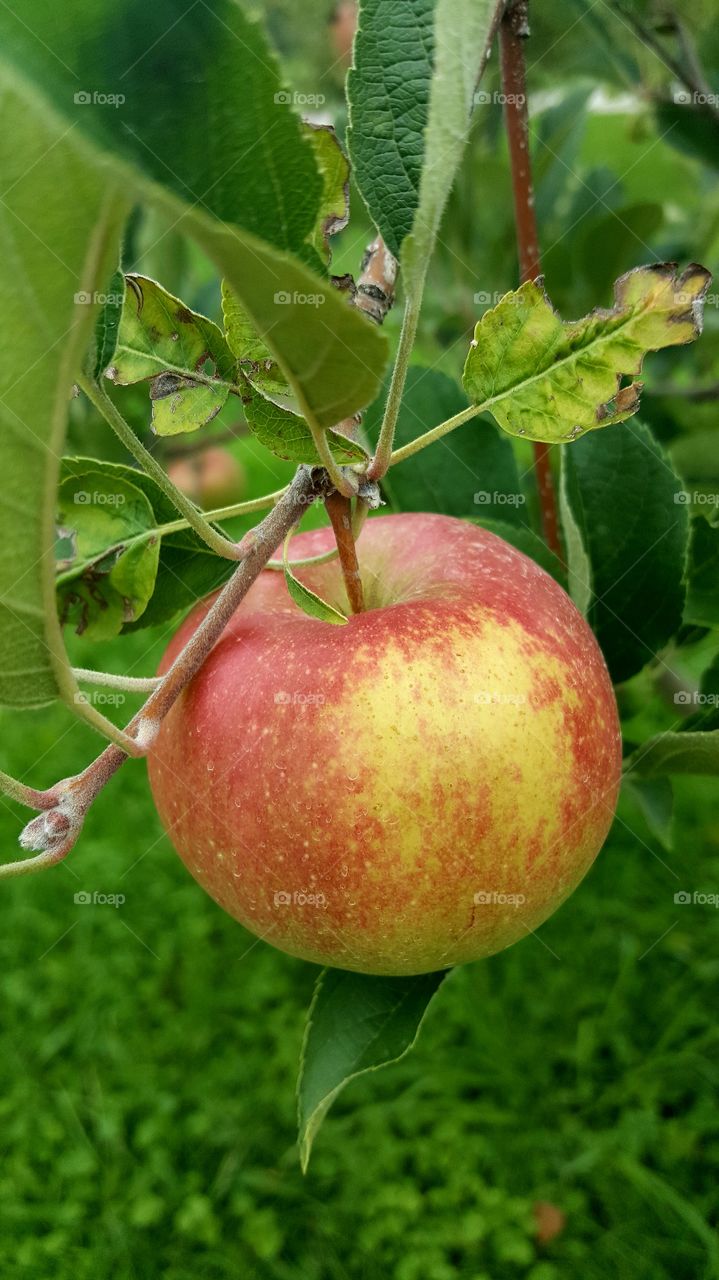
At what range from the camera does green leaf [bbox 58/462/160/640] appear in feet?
2.27

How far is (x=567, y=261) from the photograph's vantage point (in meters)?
1.38

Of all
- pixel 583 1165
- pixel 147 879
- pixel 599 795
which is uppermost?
pixel 599 795

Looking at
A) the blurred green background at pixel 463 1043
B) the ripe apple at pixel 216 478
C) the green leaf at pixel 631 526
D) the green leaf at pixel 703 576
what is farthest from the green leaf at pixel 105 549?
the ripe apple at pixel 216 478

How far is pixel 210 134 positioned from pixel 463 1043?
4.96 feet

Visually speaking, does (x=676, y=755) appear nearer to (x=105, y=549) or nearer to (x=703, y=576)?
(x=703, y=576)

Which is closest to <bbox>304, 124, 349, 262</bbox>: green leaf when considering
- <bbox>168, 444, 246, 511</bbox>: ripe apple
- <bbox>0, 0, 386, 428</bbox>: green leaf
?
<bbox>0, 0, 386, 428</bbox>: green leaf

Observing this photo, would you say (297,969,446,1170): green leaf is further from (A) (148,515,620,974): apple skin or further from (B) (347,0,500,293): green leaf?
(B) (347,0,500,293): green leaf

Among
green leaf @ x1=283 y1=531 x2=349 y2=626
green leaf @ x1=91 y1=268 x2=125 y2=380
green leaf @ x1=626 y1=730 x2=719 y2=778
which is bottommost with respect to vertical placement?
green leaf @ x1=626 y1=730 x2=719 y2=778

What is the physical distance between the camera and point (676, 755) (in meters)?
0.78

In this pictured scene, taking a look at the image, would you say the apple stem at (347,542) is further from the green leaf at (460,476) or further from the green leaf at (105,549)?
the green leaf at (460,476)

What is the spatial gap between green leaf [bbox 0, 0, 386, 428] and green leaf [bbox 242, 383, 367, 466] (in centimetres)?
14

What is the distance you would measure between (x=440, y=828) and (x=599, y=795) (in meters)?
0.13

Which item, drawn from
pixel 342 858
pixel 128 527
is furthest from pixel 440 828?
pixel 128 527

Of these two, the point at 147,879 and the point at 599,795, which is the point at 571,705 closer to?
the point at 599,795
